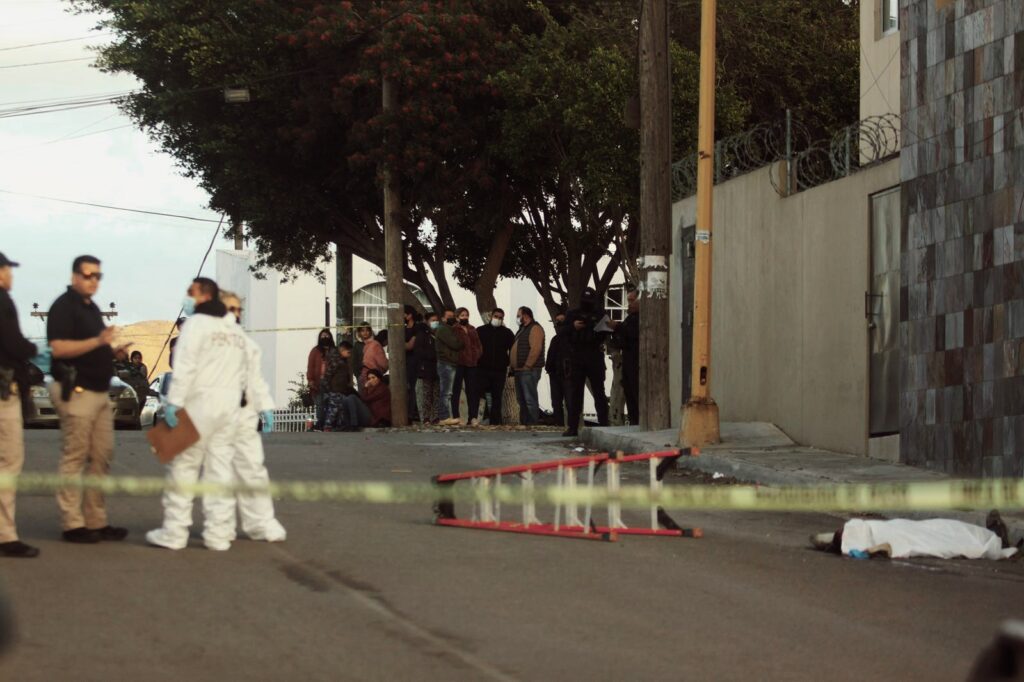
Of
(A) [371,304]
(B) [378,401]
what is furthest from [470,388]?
(A) [371,304]

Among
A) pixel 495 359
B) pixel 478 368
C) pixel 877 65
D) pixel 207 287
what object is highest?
pixel 877 65

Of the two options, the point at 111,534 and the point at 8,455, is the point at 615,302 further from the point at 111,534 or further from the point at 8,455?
the point at 8,455

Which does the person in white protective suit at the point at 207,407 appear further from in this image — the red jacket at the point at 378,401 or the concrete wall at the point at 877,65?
the red jacket at the point at 378,401

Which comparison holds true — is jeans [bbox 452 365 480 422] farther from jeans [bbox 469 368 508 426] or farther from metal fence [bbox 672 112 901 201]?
metal fence [bbox 672 112 901 201]

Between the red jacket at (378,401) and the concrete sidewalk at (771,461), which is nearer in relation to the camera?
the concrete sidewalk at (771,461)

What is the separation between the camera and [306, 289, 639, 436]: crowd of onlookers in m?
21.4

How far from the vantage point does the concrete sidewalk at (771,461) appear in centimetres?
1374

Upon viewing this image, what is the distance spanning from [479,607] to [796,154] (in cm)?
1119

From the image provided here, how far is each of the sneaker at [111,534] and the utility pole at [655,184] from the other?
377 inches

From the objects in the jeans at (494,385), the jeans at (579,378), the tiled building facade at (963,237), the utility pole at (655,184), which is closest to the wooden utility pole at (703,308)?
the utility pole at (655,184)

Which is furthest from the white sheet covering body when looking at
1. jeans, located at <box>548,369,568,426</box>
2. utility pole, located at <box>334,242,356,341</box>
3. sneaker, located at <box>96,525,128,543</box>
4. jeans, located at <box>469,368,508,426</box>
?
utility pole, located at <box>334,242,356,341</box>

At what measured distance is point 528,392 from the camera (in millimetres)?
24188

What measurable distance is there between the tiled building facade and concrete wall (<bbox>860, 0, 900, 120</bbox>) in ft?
17.9

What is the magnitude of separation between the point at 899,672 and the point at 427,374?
19.9 metres
